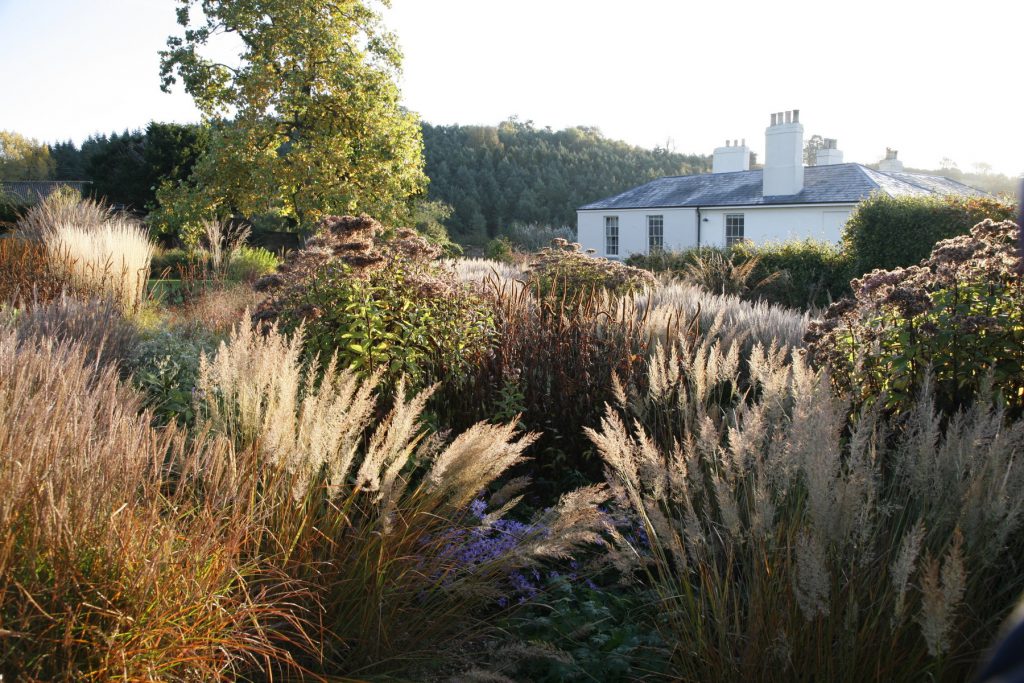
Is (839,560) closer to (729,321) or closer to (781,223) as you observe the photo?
(729,321)

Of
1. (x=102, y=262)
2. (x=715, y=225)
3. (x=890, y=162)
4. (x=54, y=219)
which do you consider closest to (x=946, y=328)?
(x=102, y=262)

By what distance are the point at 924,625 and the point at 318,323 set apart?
13.5ft

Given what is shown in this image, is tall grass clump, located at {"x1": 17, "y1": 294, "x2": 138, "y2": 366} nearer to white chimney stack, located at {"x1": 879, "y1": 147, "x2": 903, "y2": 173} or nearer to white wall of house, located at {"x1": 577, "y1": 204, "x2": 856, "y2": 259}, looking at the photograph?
white wall of house, located at {"x1": 577, "y1": 204, "x2": 856, "y2": 259}

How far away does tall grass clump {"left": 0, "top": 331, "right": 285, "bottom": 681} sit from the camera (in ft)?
6.60

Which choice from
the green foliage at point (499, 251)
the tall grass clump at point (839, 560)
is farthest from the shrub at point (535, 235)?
the tall grass clump at point (839, 560)

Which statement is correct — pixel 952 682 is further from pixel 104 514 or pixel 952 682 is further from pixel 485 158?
pixel 485 158

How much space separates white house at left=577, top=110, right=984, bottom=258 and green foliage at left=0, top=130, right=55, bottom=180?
34315 mm

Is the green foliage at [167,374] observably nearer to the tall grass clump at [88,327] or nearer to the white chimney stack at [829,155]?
the tall grass clump at [88,327]

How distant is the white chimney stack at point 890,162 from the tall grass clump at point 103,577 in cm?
3808

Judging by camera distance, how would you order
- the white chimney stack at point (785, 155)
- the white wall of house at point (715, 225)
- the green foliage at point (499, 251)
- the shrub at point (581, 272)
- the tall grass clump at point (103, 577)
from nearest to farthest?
the tall grass clump at point (103, 577) < the shrub at point (581, 272) < the green foliage at point (499, 251) < the white wall of house at point (715, 225) < the white chimney stack at point (785, 155)

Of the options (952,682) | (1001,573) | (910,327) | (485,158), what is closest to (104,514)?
(952,682)

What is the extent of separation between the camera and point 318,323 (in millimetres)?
5246

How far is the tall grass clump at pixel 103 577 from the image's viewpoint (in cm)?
201

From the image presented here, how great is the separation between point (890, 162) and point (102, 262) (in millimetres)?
34419
